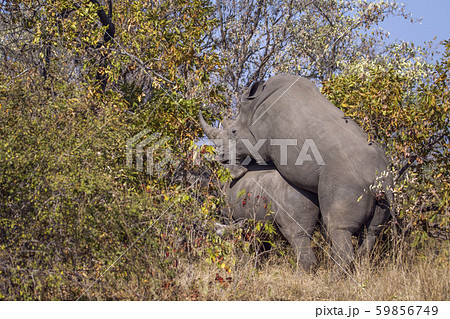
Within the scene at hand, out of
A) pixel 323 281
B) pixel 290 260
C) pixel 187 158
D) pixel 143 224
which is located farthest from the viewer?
pixel 187 158

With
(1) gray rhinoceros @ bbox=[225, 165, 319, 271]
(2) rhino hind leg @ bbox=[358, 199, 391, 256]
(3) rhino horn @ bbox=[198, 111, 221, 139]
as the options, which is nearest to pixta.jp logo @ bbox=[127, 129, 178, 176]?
(3) rhino horn @ bbox=[198, 111, 221, 139]

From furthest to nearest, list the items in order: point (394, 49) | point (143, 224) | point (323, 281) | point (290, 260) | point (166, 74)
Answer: point (394, 49) < point (166, 74) < point (290, 260) < point (323, 281) < point (143, 224)

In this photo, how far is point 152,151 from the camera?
26.2 feet

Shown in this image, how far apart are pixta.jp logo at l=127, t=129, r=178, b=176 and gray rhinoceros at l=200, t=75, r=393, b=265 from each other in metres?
1.28

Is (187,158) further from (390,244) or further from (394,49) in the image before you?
(394,49)

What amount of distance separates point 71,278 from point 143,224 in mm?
989

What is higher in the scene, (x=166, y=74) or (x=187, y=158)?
(x=166, y=74)

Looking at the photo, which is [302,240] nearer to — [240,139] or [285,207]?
[285,207]

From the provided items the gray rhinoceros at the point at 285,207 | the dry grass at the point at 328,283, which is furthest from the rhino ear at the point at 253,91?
the dry grass at the point at 328,283

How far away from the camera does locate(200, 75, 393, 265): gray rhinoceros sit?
7059 mm

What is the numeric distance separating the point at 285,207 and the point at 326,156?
951 mm

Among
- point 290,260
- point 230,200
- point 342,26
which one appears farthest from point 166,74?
point 342,26

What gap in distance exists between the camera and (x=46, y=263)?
6.18 m

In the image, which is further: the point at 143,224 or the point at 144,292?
the point at 143,224
